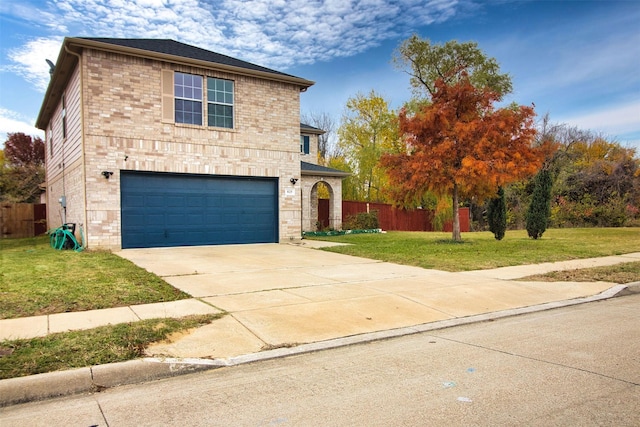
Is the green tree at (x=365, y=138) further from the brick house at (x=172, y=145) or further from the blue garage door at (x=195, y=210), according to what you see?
the blue garage door at (x=195, y=210)

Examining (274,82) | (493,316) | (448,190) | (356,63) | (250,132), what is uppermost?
(356,63)

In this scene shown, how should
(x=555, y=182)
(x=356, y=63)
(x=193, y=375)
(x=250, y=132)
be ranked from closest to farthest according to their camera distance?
1. (x=193, y=375)
2. (x=250, y=132)
3. (x=555, y=182)
4. (x=356, y=63)

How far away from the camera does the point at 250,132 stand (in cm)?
1705

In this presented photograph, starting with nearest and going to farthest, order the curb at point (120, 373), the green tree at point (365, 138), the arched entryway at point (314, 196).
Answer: the curb at point (120, 373) < the arched entryway at point (314, 196) < the green tree at point (365, 138)

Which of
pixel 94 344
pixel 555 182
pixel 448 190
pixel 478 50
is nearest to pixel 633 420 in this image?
pixel 94 344

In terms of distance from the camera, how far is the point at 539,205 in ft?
60.5

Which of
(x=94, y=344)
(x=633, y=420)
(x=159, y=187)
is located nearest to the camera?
(x=633, y=420)

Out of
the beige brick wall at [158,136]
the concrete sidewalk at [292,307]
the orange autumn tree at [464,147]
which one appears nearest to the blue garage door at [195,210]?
the beige brick wall at [158,136]

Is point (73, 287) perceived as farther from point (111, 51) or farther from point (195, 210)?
point (111, 51)

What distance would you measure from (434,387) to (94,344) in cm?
349

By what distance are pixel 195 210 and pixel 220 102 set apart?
4182 millimetres

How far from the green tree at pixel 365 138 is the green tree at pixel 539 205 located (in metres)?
18.7

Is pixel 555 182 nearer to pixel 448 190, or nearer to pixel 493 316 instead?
pixel 448 190

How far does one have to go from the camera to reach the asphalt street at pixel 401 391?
10.7ft
